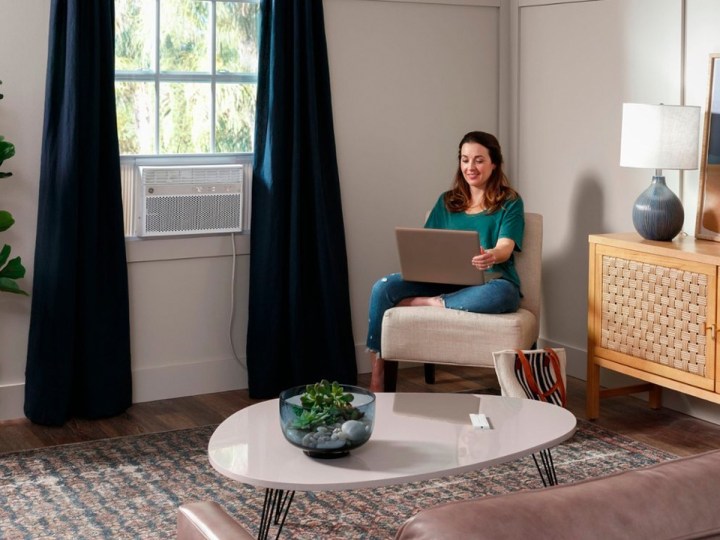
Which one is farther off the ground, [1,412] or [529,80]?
[529,80]

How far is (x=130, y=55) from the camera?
14.6 feet

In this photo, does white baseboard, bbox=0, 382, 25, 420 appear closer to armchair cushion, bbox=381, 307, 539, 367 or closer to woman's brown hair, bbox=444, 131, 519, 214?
armchair cushion, bbox=381, 307, 539, 367

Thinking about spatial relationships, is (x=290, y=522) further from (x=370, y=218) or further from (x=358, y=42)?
(x=358, y=42)

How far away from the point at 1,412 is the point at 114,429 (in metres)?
0.52

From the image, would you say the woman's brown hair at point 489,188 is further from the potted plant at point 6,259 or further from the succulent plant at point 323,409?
the succulent plant at point 323,409

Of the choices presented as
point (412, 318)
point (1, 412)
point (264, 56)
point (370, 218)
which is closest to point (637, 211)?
point (412, 318)

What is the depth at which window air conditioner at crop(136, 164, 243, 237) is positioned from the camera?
4.46 m

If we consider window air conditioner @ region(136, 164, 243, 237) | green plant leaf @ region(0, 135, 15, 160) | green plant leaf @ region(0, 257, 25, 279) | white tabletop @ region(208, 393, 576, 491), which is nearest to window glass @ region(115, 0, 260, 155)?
window air conditioner @ region(136, 164, 243, 237)

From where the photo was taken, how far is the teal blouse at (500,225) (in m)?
4.39

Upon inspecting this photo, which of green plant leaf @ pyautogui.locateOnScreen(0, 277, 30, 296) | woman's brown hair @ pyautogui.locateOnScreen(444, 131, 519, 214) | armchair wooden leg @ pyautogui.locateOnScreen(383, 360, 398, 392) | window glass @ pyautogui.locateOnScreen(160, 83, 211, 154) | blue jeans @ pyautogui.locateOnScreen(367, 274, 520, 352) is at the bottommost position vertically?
armchair wooden leg @ pyautogui.locateOnScreen(383, 360, 398, 392)

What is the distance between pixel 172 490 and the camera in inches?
135

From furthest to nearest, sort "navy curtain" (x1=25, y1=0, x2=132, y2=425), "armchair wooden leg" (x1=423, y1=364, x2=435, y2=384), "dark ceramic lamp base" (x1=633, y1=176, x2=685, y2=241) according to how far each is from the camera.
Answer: "armchair wooden leg" (x1=423, y1=364, x2=435, y2=384)
"navy curtain" (x1=25, y1=0, x2=132, y2=425)
"dark ceramic lamp base" (x1=633, y1=176, x2=685, y2=241)

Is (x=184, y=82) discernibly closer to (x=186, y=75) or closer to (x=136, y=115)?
(x=186, y=75)

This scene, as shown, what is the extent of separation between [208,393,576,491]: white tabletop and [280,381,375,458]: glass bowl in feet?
0.14
